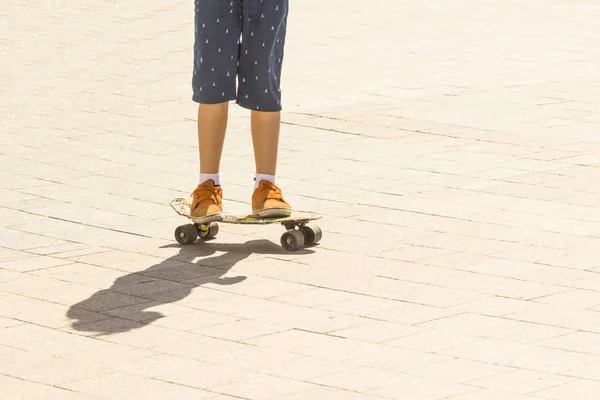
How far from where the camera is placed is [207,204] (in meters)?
6.57

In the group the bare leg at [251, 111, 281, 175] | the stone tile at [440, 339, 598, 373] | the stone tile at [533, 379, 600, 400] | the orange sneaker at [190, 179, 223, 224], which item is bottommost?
the stone tile at [533, 379, 600, 400]

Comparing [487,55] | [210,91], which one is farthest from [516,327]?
[487,55]

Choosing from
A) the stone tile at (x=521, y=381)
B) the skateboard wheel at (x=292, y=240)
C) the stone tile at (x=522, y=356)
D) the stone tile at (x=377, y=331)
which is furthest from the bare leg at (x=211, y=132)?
the stone tile at (x=521, y=381)

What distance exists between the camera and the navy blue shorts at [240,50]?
258 inches

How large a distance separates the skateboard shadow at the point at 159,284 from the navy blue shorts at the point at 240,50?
72cm

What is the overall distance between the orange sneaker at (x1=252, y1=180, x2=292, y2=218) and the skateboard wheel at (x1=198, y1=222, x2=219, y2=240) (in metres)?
0.24

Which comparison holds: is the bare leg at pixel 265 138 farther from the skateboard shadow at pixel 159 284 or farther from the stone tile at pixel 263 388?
the stone tile at pixel 263 388

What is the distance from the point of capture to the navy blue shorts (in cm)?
654

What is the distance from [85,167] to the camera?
824cm

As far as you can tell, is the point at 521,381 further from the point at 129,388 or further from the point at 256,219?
the point at 256,219

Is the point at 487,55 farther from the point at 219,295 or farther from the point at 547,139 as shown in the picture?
the point at 219,295

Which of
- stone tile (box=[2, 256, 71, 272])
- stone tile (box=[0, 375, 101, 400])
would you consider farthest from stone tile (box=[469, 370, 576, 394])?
stone tile (box=[2, 256, 71, 272])

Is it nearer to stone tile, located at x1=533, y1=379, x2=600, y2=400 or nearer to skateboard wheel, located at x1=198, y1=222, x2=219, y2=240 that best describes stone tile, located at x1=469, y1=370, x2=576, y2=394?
stone tile, located at x1=533, y1=379, x2=600, y2=400

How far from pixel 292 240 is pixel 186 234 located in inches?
20.4
